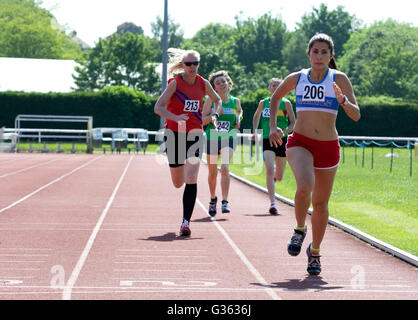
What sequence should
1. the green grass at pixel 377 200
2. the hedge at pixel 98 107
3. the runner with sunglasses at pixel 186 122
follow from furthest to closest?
the hedge at pixel 98 107 → the green grass at pixel 377 200 → the runner with sunglasses at pixel 186 122

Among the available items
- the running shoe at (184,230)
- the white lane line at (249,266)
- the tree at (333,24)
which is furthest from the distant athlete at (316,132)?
the tree at (333,24)

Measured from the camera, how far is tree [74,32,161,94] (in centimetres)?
6172

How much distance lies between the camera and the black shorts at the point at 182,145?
9.61 metres

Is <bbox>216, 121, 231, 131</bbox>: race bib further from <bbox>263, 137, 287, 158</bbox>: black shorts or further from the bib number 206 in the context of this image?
the bib number 206

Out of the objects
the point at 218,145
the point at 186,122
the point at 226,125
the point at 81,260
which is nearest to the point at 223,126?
the point at 226,125

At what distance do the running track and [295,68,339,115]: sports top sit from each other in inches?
57.5

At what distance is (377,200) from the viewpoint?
14773mm

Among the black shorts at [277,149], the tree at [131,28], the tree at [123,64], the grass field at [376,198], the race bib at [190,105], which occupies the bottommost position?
the grass field at [376,198]

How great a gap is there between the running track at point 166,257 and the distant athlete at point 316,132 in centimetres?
59

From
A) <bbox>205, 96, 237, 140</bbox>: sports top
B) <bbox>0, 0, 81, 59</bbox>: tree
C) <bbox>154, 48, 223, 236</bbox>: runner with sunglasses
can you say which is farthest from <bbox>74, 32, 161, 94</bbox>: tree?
<bbox>154, 48, 223, 236</bbox>: runner with sunglasses

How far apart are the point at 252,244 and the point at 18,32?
9287 centimetres

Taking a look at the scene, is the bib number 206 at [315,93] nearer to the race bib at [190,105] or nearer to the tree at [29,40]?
the race bib at [190,105]

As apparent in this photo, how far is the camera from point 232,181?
64.9ft
